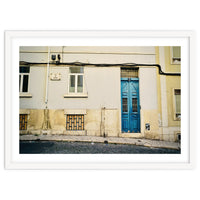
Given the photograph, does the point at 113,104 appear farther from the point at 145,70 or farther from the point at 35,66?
the point at 35,66

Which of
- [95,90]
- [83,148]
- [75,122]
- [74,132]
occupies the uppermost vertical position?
[95,90]

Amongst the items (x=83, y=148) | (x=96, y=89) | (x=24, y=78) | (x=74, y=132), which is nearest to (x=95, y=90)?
(x=96, y=89)

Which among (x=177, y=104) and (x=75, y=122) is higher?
(x=177, y=104)

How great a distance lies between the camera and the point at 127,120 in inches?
174

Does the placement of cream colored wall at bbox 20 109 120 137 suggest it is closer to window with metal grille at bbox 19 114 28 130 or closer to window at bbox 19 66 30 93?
window with metal grille at bbox 19 114 28 130

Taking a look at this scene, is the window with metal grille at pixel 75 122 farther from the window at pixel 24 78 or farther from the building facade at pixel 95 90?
the window at pixel 24 78

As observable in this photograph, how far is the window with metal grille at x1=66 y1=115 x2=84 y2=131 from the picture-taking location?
4223mm

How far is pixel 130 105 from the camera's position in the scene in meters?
4.45

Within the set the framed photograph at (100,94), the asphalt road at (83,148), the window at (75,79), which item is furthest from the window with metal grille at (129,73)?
the asphalt road at (83,148)

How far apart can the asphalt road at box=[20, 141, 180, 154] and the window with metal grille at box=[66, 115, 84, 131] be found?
0.73 meters

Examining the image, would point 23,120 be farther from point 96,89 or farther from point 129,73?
point 129,73

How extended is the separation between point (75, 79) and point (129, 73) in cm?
211
